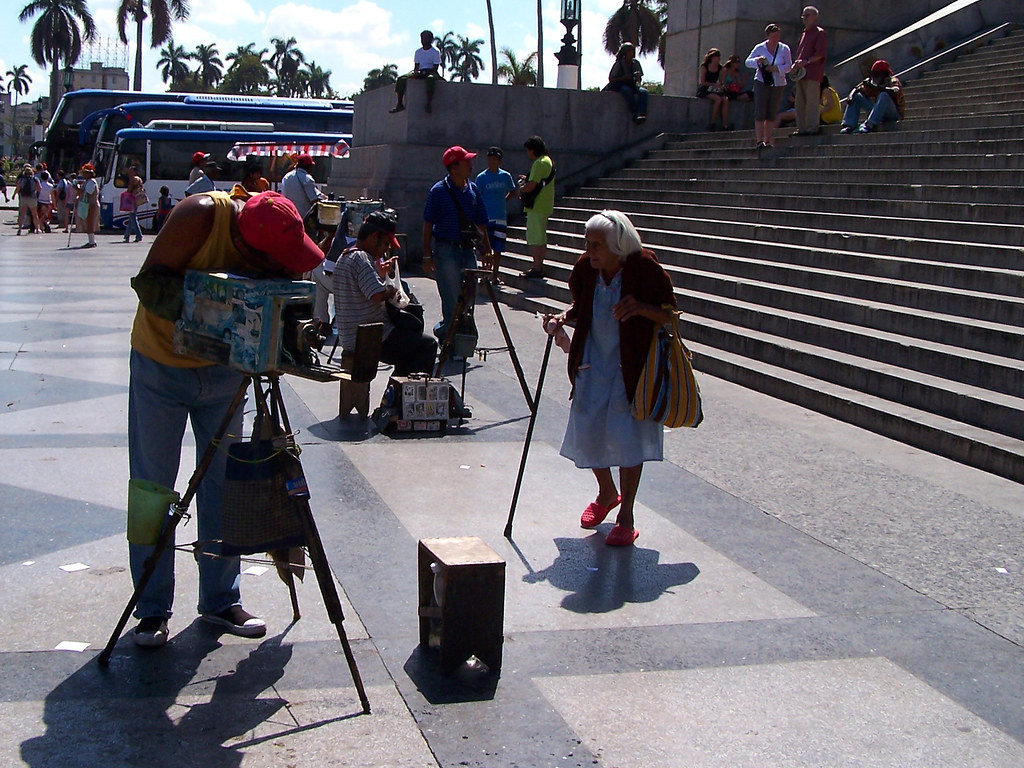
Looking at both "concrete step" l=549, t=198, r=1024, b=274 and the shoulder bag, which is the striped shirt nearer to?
the shoulder bag

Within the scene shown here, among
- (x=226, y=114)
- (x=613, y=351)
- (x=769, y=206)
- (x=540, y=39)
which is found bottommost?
(x=613, y=351)

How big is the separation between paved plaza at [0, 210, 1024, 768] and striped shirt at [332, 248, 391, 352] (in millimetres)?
882

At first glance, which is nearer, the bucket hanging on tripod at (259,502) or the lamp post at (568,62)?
the bucket hanging on tripod at (259,502)

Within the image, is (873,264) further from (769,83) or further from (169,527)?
(169,527)

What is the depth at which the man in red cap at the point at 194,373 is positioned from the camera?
377 cm

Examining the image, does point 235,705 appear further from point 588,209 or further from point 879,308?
point 588,209

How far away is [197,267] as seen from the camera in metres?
3.87

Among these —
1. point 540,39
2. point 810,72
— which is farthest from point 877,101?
point 540,39

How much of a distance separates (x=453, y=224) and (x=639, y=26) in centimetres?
5333

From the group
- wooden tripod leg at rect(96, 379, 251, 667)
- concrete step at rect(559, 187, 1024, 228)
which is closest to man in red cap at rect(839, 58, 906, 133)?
concrete step at rect(559, 187, 1024, 228)

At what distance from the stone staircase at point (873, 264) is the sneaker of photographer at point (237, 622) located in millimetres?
4531

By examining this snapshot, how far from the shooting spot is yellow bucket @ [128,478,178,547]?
3.92 meters

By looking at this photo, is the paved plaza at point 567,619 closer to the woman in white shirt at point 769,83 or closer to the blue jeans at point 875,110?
the blue jeans at point 875,110

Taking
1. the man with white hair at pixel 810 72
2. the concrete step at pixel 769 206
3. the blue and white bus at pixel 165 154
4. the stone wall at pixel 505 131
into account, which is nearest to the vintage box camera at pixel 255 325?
the concrete step at pixel 769 206
